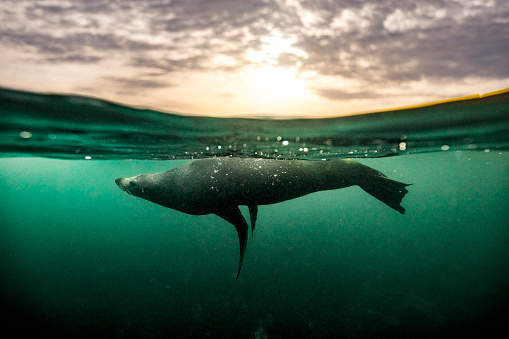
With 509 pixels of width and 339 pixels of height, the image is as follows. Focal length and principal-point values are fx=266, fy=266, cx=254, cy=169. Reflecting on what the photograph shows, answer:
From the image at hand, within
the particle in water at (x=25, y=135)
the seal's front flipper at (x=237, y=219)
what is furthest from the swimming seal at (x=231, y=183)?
the particle in water at (x=25, y=135)

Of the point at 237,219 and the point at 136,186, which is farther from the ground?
the point at 136,186

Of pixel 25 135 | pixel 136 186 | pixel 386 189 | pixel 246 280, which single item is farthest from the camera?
Result: pixel 246 280

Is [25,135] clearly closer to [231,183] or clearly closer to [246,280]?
[231,183]

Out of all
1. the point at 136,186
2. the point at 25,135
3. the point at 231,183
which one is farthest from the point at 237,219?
the point at 25,135

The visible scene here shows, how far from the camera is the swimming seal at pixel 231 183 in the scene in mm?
5016

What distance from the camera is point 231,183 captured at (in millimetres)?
5039

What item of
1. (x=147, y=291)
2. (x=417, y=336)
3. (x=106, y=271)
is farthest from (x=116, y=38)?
(x=106, y=271)

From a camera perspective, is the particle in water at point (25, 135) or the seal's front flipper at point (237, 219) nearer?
the seal's front flipper at point (237, 219)

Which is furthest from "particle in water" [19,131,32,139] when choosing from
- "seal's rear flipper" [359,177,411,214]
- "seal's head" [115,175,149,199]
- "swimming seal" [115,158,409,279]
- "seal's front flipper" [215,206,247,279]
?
"seal's rear flipper" [359,177,411,214]

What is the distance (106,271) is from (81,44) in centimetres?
2010

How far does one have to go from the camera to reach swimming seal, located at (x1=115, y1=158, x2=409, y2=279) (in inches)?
197

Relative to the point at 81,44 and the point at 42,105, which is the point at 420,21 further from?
the point at 42,105

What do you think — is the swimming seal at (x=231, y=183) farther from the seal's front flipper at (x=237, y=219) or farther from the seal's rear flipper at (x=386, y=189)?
the seal's rear flipper at (x=386, y=189)

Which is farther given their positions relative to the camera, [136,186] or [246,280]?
[246,280]
